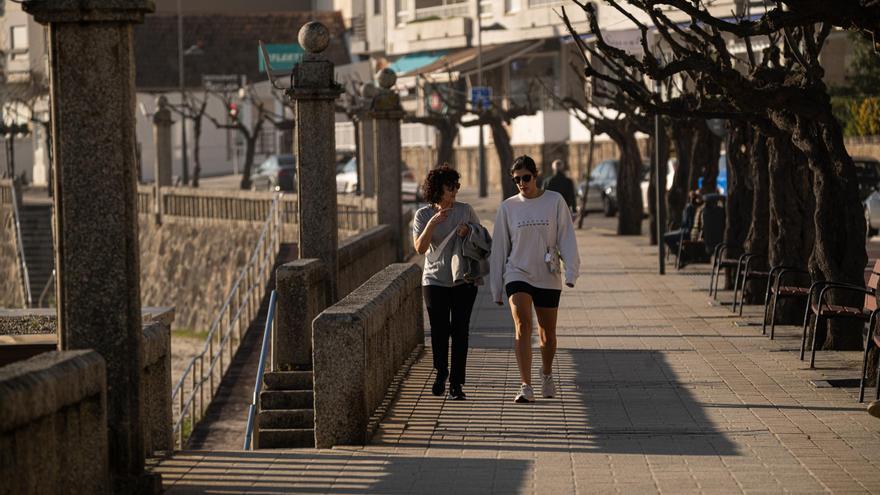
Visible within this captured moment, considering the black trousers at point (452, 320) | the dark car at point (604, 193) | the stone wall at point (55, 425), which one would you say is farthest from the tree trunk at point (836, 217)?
the dark car at point (604, 193)

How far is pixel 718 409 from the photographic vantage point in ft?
38.5

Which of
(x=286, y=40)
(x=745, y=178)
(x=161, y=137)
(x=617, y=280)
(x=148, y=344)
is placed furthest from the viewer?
(x=286, y=40)

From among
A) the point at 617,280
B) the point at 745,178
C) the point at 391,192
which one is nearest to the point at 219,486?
the point at 745,178

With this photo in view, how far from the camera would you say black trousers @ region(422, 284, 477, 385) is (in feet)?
41.0

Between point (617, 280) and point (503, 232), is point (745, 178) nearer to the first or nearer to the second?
point (617, 280)

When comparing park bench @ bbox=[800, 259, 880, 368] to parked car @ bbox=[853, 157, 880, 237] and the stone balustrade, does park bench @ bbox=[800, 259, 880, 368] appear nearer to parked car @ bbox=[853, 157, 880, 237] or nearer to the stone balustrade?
the stone balustrade

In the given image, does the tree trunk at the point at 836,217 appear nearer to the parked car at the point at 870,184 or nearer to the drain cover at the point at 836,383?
the drain cover at the point at 836,383

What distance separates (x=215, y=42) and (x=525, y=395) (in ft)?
240

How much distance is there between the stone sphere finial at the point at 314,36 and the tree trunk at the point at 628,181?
20.2m

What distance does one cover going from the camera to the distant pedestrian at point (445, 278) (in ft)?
41.1

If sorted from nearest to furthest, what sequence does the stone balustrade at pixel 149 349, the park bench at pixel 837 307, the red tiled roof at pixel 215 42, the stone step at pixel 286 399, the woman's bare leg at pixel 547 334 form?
the stone balustrade at pixel 149 349
the woman's bare leg at pixel 547 334
the park bench at pixel 837 307
the stone step at pixel 286 399
the red tiled roof at pixel 215 42

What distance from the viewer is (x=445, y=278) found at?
41.1ft

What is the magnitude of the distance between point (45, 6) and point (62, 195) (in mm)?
866

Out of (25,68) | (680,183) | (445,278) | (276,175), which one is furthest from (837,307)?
(25,68)
